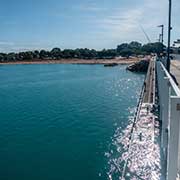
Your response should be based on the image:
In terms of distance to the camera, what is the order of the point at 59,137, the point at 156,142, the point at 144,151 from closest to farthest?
1. the point at 144,151
2. the point at 156,142
3. the point at 59,137

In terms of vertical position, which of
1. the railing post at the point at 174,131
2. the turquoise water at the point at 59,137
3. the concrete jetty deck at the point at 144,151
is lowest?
the turquoise water at the point at 59,137

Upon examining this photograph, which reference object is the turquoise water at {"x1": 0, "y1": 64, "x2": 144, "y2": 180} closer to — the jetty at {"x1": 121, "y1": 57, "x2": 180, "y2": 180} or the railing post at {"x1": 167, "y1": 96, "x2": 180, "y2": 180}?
the jetty at {"x1": 121, "y1": 57, "x2": 180, "y2": 180}

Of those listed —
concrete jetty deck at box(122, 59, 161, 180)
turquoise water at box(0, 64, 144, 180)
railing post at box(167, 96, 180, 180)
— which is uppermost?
railing post at box(167, 96, 180, 180)

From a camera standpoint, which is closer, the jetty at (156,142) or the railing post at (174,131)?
the railing post at (174,131)

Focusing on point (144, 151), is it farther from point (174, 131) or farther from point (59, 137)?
point (174, 131)

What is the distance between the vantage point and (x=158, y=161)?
12.5 m

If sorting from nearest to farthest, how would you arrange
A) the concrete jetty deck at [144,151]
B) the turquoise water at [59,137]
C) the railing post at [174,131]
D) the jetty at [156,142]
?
1. the railing post at [174,131]
2. the jetty at [156,142]
3. the concrete jetty deck at [144,151]
4. the turquoise water at [59,137]

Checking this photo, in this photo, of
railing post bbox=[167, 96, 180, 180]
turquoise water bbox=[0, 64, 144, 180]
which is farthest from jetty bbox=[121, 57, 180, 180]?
turquoise water bbox=[0, 64, 144, 180]

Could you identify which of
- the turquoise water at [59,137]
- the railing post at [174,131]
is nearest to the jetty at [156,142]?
the railing post at [174,131]

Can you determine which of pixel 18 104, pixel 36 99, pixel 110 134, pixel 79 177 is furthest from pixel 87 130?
pixel 36 99

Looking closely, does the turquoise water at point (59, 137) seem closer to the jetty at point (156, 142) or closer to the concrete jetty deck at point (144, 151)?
the concrete jetty deck at point (144, 151)

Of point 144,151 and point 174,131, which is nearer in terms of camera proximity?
point 174,131

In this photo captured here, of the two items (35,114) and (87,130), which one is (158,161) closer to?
(87,130)

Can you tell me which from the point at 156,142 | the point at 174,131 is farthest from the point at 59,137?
the point at 174,131
